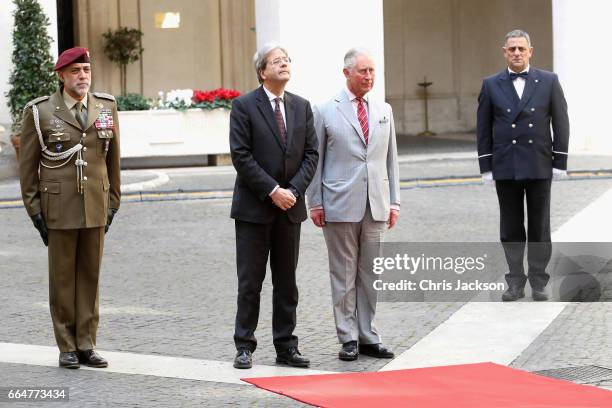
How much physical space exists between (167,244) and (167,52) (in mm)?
15438

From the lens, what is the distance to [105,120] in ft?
25.9

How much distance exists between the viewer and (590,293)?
992cm

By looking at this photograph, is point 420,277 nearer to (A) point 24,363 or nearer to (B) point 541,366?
(B) point 541,366

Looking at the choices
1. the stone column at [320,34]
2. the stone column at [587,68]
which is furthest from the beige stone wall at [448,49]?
the stone column at [320,34]

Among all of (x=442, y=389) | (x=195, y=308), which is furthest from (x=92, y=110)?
(x=442, y=389)

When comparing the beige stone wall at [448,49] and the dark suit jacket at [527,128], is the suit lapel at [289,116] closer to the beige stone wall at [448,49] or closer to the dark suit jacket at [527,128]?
the dark suit jacket at [527,128]

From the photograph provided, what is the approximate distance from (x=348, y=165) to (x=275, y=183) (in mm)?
641

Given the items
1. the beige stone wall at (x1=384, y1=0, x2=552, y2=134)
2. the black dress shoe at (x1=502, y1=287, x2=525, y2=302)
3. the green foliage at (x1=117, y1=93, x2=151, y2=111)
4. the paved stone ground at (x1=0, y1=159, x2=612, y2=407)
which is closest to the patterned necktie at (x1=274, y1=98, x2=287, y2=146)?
the paved stone ground at (x1=0, y1=159, x2=612, y2=407)

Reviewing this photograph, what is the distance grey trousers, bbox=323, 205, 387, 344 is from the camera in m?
8.02

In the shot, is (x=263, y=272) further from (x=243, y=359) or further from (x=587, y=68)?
(x=587, y=68)

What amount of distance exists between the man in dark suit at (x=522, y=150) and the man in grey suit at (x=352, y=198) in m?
1.83

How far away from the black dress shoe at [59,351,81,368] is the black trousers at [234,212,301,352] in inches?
37.3

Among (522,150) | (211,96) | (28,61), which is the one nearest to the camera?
(522,150)

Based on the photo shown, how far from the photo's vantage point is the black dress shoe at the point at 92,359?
7.74m
